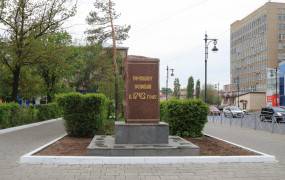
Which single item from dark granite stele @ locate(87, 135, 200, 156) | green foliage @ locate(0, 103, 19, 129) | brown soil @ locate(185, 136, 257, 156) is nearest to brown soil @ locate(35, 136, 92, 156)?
dark granite stele @ locate(87, 135, 200, 156)

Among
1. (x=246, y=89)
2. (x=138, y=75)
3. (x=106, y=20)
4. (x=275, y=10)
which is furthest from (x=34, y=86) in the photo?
(x=246, y=89)

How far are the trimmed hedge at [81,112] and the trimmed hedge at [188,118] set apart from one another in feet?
10.5

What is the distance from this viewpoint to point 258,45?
126062mm

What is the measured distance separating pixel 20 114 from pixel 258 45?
359 ft

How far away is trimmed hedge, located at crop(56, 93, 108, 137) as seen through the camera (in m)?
17.7

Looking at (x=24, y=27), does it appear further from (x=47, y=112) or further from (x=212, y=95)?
(x=212, y=95)

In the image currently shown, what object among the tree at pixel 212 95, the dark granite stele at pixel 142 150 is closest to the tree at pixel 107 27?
the dark granite stele at pixel 142 150

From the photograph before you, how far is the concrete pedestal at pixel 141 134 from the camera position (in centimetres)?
1270

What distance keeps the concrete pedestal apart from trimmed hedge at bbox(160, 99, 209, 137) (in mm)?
5595

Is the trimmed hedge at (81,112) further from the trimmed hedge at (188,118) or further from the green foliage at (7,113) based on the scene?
the green foliage at (7,113)

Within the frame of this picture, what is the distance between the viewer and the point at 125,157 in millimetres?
10906

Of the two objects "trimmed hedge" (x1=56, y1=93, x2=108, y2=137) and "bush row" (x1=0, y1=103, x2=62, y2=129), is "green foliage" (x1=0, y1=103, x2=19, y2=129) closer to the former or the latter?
"bush row" (x1=0, y1=103, x2=62, y2=129)

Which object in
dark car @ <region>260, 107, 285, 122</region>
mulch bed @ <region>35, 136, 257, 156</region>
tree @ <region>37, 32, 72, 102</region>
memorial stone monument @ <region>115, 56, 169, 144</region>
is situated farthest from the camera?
dark car @ <region>260, 107, 285, 122</region>

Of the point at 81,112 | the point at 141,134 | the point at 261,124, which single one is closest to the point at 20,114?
the point at 81,112
